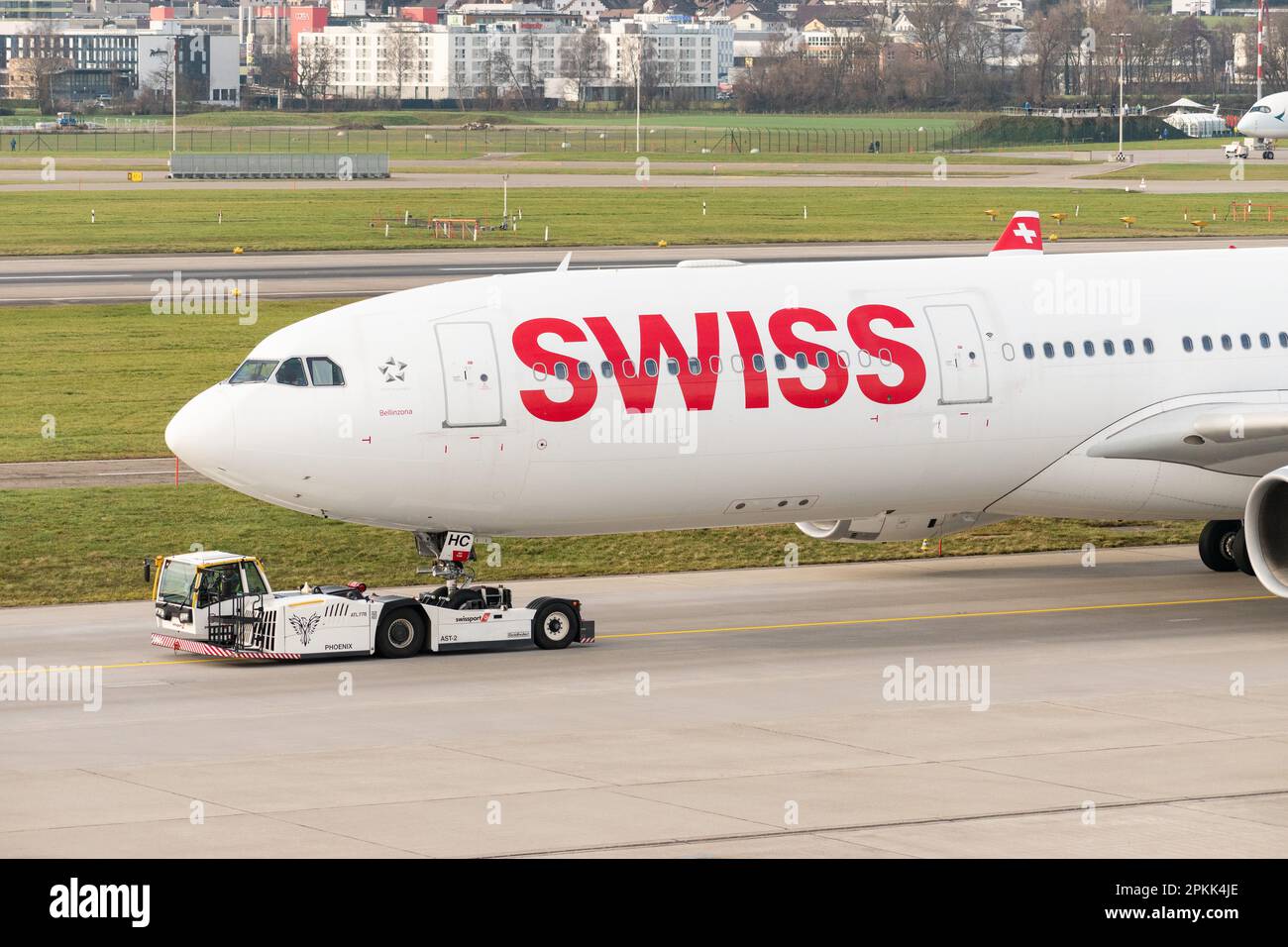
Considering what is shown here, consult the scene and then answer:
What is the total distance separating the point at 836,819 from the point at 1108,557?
63.2 ft

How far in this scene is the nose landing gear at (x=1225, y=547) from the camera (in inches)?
1452

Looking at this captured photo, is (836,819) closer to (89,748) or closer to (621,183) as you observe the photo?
(89,748)

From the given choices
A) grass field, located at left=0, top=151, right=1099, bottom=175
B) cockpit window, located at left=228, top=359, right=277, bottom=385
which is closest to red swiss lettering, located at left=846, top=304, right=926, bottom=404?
cockpit window, located at left=228, top=359, right=277, bottom=385

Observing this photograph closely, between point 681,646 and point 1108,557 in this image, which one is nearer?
point 681,646

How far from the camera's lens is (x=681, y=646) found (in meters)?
30.6

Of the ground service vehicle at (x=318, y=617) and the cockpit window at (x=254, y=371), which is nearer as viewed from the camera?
the cockpit window at (x=254, y=371)

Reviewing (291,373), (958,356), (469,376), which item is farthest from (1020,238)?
(291,373)

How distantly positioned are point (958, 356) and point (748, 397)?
138 inches

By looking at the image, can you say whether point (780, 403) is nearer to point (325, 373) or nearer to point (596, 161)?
point (325, 373)

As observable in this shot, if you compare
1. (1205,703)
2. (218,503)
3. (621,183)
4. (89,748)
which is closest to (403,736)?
(89,748)

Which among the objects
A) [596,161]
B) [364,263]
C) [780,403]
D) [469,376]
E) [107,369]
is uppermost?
[596,161]

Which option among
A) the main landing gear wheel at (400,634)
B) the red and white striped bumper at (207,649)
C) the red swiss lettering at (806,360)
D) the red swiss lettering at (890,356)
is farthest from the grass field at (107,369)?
the red swiss lettering at (890,356)

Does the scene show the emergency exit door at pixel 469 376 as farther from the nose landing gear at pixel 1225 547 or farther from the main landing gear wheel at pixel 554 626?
the nose landing gear at pixel 1225 547

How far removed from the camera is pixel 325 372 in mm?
28641
